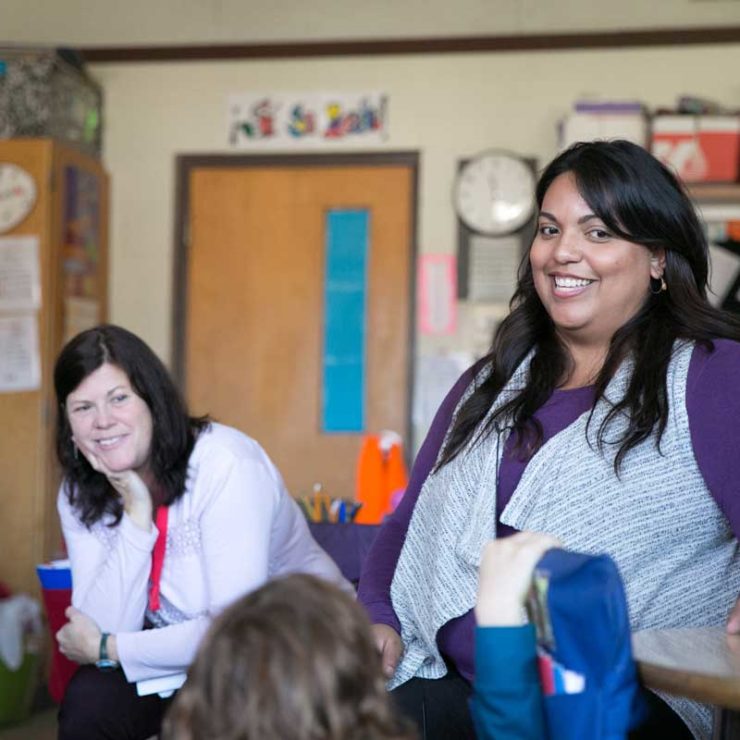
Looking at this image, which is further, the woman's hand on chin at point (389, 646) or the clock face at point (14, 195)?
the clock face at point (14, 195)

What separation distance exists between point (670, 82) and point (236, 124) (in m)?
1.74

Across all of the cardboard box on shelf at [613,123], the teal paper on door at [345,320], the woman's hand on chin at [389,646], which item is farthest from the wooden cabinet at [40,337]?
the woman's hand on chin at [389,646]

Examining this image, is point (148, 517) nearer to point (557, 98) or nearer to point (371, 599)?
point (371, 599)

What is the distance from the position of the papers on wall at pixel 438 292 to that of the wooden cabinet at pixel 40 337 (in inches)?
53.4

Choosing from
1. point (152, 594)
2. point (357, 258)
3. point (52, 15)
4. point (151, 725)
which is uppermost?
point (52, 15)

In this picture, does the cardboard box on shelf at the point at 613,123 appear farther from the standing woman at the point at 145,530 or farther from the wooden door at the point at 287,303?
the standing woman at the point at 145,530

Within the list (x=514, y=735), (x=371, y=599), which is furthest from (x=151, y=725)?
(x=514, y=735)

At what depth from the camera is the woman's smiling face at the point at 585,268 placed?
182 cm

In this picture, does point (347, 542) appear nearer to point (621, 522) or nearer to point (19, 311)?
point (621, 522)

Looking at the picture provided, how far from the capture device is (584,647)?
122cm

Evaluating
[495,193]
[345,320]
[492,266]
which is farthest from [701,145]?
[345,320]

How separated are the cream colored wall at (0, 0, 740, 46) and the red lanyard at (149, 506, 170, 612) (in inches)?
120

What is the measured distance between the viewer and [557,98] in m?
4.73

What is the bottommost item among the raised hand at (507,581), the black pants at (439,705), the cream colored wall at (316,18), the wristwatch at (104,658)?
the wristwatch at (104,658)
